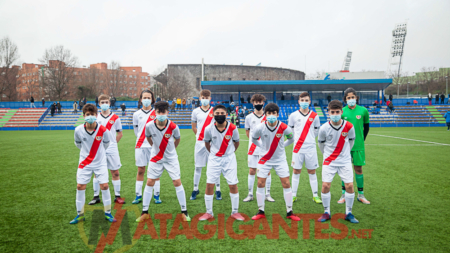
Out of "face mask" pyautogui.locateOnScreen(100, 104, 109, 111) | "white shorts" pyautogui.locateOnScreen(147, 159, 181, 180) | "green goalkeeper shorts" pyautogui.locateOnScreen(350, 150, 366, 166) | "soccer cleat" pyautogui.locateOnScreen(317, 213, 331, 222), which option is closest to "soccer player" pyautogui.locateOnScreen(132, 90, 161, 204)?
"face mask" pyautogui.locateOnScreen(100, 104, 109, 111)

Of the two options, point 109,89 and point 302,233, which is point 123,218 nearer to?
point 302,233

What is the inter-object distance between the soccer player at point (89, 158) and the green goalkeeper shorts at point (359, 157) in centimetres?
465

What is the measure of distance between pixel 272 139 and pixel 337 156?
1154 millimetres

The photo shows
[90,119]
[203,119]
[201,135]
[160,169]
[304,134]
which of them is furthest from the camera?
[203,119]

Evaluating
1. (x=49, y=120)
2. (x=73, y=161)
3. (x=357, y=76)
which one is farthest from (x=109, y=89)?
(x=73, y=161)

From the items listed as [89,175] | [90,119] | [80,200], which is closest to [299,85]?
[90,119]

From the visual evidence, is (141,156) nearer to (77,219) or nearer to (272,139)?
(77,219)

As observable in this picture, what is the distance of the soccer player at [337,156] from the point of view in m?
4.48

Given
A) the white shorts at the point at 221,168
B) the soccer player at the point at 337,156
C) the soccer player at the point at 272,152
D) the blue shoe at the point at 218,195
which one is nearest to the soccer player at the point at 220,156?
the white shorts at the point at 221,168

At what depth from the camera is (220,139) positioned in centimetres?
454

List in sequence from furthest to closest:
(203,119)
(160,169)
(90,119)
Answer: (203,119) → (160,169) → (90,119)

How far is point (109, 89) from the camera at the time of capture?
71.4 m

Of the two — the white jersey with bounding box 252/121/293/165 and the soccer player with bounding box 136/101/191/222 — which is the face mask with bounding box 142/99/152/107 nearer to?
the soccer player with bounding box 136/101/191/222

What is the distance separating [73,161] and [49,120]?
29.5 meters
